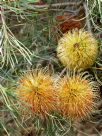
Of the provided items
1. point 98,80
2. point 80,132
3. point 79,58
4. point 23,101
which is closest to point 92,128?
point 80,132

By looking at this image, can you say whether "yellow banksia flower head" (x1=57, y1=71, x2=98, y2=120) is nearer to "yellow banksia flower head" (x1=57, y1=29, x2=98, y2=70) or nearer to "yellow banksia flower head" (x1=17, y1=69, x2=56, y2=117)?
"yellow banksia flower head" (x1=17, y1=69, x2=56, y2=117)

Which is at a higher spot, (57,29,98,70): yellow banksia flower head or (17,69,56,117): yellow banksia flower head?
(57,29,98,70): yellow banksia flower head

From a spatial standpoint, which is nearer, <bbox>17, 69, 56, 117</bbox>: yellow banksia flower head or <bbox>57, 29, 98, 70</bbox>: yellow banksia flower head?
<bbox>17, 69, 56, 117</bbox>: yellow banksia flower head

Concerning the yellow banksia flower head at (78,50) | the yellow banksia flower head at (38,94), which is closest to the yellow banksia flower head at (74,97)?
the yellow banksia flower head at (38,94)

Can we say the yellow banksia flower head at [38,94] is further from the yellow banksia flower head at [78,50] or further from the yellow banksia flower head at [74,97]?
the yellow banksia flower head at [78,50]

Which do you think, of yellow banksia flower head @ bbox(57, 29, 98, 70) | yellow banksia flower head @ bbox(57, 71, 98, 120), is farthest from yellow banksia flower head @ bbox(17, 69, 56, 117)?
yellow banksia flower head @ bbox(57, 29, 98, 70)

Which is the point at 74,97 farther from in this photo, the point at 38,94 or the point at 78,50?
the point at 78,50

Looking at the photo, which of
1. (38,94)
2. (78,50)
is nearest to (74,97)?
(38,94)
